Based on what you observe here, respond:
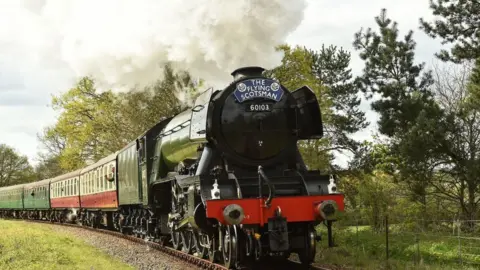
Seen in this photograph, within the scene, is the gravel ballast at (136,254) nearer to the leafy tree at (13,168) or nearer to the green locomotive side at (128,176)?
the green locomotive side at (128,176)

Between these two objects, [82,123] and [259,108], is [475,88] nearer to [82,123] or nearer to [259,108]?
[259,108]

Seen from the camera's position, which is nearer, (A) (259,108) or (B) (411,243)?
(A) (259,108)

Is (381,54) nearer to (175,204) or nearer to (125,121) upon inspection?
(175,204)

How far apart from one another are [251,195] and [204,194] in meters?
0.78

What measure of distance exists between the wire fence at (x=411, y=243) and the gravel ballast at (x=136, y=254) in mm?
3214

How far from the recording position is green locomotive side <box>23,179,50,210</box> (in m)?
30.7

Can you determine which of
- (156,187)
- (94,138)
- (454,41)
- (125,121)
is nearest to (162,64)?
(156,187)

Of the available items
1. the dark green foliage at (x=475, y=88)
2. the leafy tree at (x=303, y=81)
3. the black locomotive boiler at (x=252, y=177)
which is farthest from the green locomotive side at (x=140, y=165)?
the leafy tree at (x=303, y=81)

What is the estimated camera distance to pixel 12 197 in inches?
1585

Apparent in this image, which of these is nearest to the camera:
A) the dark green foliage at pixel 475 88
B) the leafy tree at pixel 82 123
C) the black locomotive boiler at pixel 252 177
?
the black locomotive boiler at pixel 252 177

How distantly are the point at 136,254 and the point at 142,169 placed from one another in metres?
1.99

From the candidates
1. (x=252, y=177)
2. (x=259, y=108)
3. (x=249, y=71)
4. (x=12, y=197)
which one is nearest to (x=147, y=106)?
(x=249, y=71)

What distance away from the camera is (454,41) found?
1464 centimetres

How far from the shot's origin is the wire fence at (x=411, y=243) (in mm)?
10414
